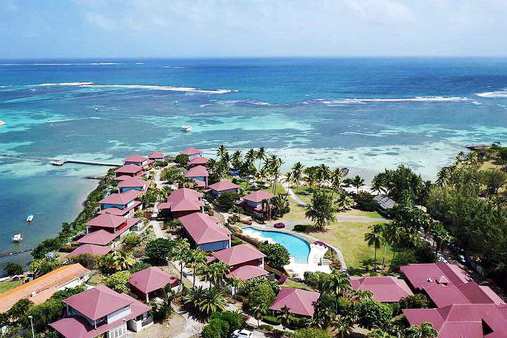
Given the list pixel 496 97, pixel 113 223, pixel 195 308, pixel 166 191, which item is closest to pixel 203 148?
pixel 166 191

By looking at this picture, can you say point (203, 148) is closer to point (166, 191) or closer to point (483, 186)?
point (166, 191)

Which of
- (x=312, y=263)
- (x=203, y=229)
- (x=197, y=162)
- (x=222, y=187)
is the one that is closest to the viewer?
(x=312, y=263)

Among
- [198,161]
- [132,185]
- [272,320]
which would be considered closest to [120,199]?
[132,185]

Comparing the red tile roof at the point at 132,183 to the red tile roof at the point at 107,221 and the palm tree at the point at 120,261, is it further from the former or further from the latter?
the palm tree at the point at 120,261

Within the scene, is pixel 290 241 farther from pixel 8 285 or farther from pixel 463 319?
pixel 8 285

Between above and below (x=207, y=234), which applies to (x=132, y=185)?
below

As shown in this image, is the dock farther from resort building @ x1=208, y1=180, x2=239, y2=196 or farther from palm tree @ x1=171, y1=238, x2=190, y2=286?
palm tree @ x1=171, y1=238, x2=190, y2=286
